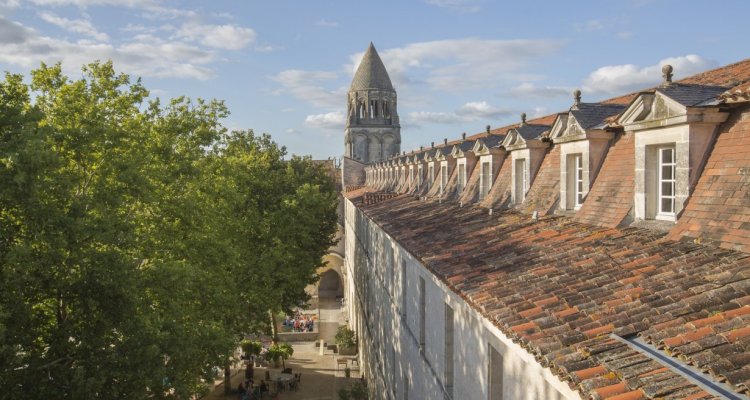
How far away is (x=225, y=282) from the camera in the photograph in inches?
781

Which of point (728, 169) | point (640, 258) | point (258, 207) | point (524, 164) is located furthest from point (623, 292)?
point (258, 207)

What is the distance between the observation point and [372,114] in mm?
79438

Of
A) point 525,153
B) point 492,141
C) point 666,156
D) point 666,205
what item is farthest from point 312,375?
point 666,156

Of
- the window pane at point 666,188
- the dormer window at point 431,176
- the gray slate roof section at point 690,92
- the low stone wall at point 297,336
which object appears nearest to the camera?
the gray slate roof section at point 690,92

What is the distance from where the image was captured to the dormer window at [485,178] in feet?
56.0

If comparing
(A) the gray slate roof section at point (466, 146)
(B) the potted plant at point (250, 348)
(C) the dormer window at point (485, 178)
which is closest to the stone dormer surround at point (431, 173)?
(A) the gray slate roof section at point (466, 146)

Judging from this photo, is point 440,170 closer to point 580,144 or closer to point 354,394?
point 354,394

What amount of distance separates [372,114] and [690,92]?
71.9 metres

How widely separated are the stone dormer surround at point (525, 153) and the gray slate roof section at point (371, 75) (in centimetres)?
6484

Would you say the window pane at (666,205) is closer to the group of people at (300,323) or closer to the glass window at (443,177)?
the glass window at (443,177)

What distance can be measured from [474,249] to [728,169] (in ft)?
15.0

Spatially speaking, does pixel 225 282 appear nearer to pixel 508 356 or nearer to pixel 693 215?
pixel 508 356

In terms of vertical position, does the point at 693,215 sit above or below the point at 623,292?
above

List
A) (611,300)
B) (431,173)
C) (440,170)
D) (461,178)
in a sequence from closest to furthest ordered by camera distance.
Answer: (611,300) → (461,178) → (440,170) → (431,173)
